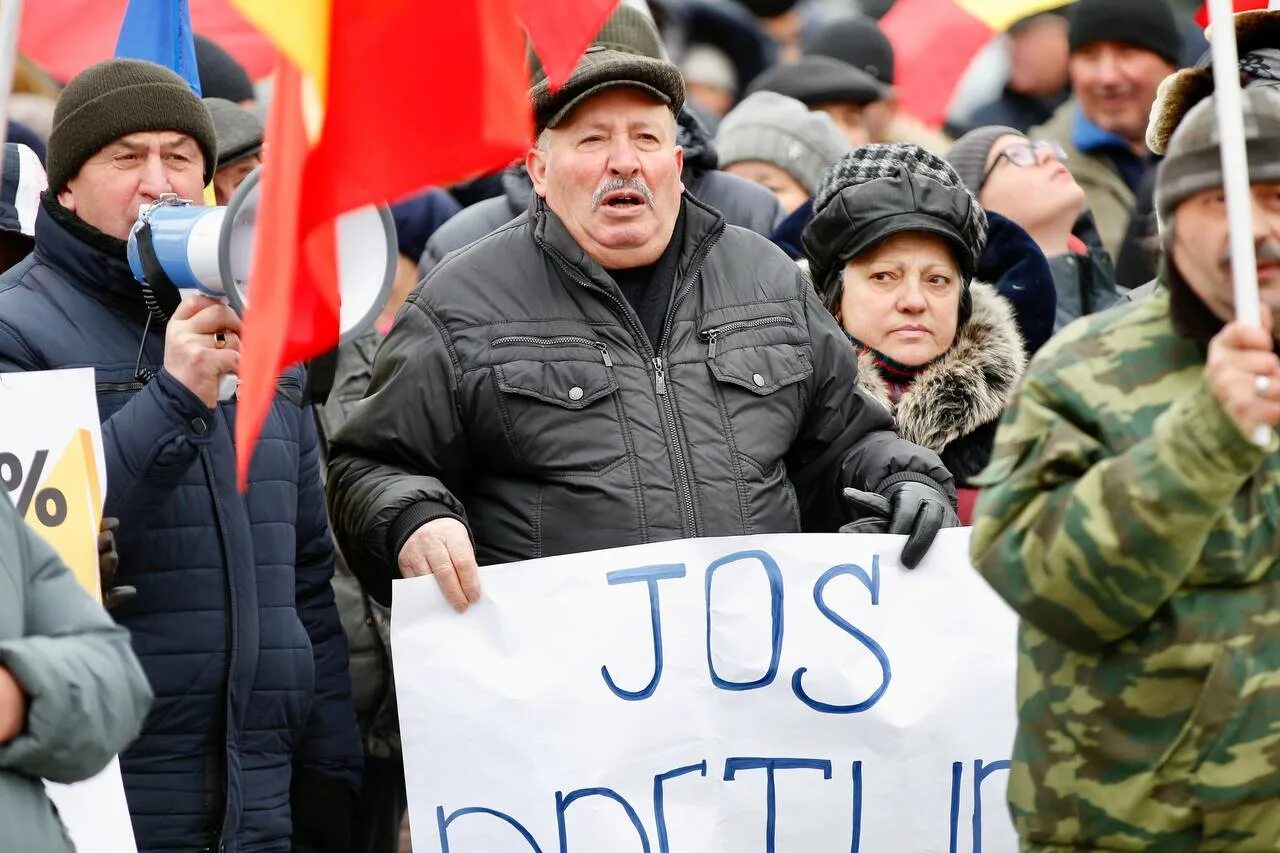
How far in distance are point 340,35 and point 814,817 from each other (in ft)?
6.61

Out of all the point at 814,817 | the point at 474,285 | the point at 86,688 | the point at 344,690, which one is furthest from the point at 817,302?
the point at 86,688

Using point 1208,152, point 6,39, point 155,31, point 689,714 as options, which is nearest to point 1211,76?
point 1208,152

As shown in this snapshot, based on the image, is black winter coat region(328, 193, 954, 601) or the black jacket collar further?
the black jacket collar

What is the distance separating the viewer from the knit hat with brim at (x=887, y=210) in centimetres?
528

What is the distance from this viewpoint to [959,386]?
5281 millimetres

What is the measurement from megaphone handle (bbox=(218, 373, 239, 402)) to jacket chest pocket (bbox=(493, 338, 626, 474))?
549 millimetres

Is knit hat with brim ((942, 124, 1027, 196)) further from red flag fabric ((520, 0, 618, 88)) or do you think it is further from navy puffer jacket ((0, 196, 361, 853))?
red flag fabric ((520, 0, 618, 88))

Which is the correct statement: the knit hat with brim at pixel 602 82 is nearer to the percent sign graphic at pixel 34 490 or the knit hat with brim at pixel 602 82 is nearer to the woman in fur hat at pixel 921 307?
the woman in fur hat at pixel 921 307

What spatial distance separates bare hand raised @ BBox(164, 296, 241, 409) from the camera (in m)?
4.53

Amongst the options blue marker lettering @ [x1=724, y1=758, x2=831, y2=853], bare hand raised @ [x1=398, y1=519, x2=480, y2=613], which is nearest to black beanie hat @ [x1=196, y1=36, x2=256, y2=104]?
bare hand raised @ [x1=398, y1=519, x2=480, y2=613]

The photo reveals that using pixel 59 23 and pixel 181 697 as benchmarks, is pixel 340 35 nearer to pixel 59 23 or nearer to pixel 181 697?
pixel 181 697

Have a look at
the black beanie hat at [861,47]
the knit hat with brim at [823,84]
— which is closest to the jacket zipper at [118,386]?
the knit hat with brim at [823,84]

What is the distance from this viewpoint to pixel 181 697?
4.80m

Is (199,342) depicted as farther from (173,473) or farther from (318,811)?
(318,811)
